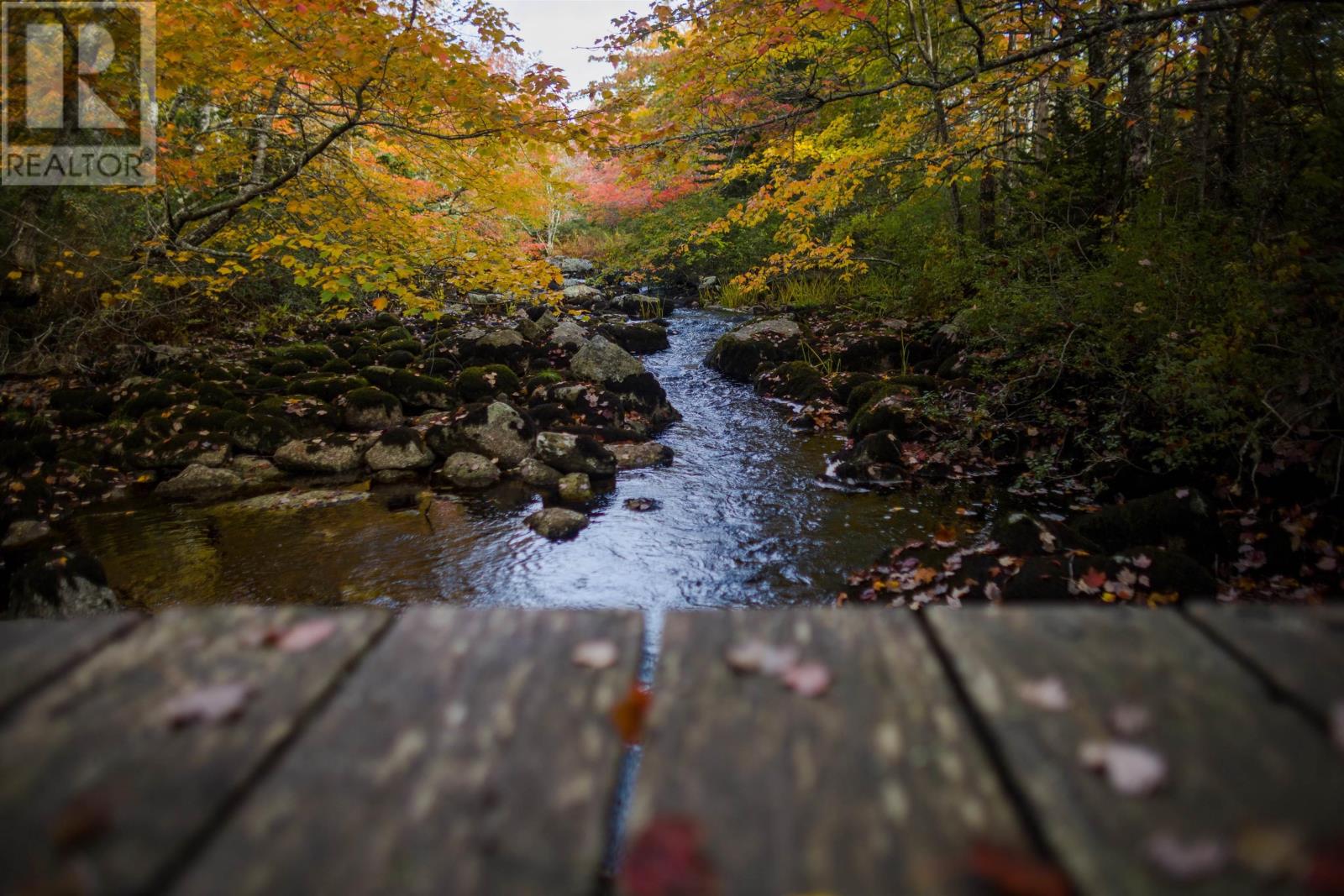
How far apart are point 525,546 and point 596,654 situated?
15.5ft

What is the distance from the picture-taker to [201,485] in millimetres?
6688

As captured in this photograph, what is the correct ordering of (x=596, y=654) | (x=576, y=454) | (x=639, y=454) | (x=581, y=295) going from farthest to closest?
(x=581, y=295)
(x=639, y=454)
(x=576, y=454)
(x=596, y=654)

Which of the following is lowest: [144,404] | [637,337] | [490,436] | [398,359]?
[490,436]

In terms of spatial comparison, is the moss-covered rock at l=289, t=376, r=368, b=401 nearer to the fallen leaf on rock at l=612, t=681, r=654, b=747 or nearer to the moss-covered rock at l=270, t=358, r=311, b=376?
the moss-covered rock at l=270, t=358, r=311, b=376

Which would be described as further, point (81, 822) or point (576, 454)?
point (576, 454)

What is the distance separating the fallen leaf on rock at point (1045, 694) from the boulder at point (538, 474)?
19.9 feet

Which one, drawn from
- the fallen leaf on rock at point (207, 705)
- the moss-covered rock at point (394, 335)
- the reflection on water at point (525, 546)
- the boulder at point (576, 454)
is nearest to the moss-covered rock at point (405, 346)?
the moss-covered rock at point (394, 335)

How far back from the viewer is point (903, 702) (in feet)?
2.88

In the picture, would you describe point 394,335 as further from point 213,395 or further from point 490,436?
point 490,436

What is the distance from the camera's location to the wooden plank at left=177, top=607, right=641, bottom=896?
65 cm

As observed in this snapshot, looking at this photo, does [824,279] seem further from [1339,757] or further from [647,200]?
[1339,757]

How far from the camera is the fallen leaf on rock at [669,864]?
643 mm

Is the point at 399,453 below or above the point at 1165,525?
above

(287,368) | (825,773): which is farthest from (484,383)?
(825,773)
